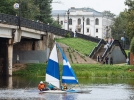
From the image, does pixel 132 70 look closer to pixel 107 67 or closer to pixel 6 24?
pixel 107 67

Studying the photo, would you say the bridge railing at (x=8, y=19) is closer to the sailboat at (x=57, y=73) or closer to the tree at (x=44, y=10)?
the sailboat at (x=57, y=73)

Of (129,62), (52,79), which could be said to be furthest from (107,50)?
(52,79)

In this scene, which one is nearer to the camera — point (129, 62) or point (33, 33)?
point (33, 33)

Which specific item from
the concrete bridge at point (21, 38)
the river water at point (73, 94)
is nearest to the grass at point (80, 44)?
the concrete bridge at point (21, 38)

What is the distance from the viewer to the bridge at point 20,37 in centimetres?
7907

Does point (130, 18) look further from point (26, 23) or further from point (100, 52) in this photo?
point (26, 23)

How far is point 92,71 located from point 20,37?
390 inches

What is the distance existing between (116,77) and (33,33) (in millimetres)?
13891

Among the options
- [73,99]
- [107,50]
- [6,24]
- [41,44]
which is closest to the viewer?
[73,99]

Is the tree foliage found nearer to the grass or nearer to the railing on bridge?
the railing on bridge

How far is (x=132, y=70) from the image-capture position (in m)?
80.9

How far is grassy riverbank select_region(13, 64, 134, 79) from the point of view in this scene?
259 ft

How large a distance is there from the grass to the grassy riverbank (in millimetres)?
10946

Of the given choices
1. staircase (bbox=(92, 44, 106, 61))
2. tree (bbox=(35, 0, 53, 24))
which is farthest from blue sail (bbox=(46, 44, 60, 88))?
tree (bbox=(35, 0, 53, 24))
